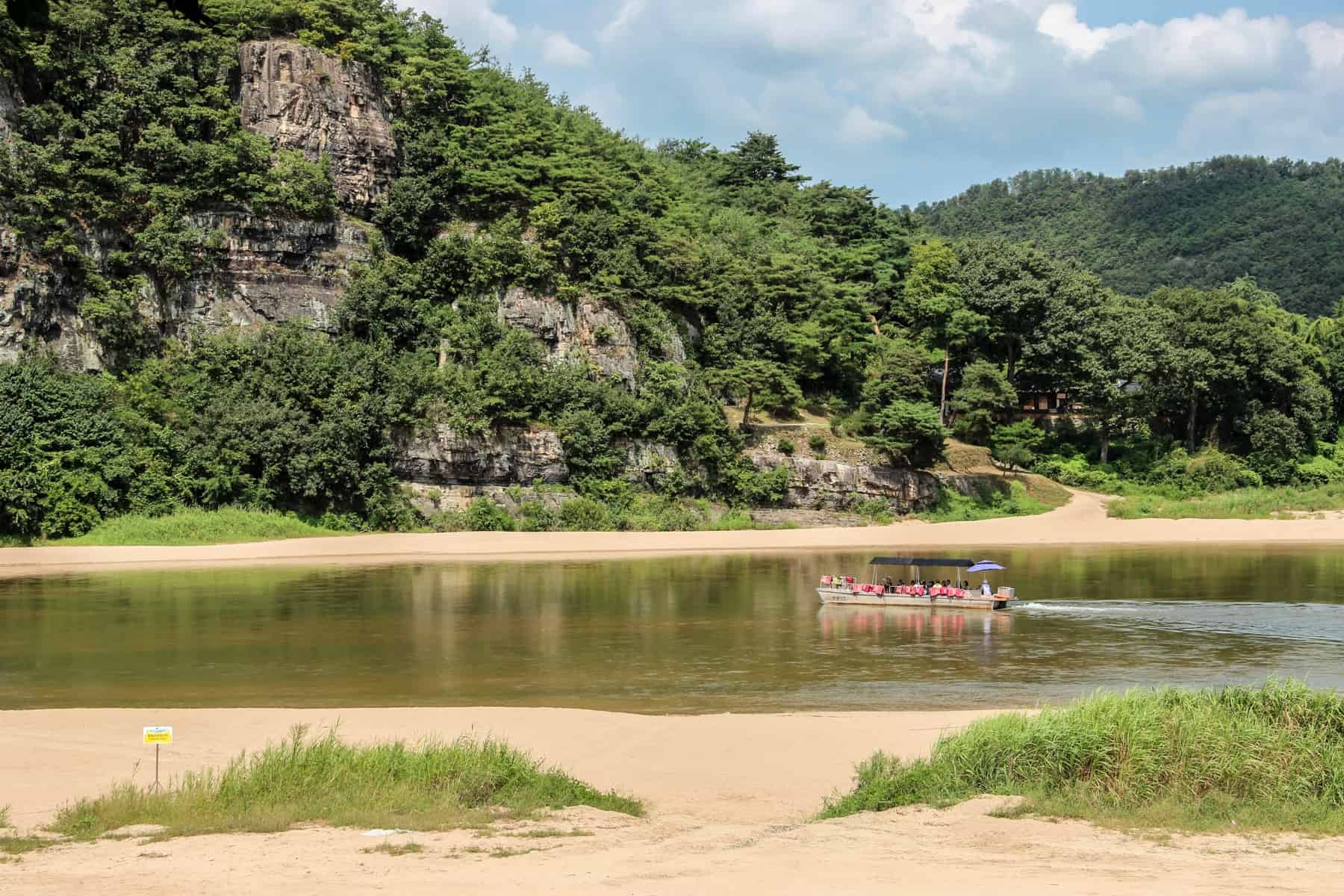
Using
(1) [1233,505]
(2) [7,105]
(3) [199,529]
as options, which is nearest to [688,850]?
(3) [199,529]

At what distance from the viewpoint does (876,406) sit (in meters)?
62.1

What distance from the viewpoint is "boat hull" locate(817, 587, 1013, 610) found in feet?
115

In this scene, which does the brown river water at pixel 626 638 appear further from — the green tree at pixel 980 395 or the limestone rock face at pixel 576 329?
the green tree at pixel 980 395

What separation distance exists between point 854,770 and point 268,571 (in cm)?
3118

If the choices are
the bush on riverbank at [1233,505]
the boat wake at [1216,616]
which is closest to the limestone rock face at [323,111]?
the boat wake at [1216,616]

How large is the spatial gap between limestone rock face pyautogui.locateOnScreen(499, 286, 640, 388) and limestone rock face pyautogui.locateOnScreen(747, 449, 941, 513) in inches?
364

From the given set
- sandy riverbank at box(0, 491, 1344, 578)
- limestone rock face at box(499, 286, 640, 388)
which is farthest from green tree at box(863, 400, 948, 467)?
limestone rock face at box(499, 286, 640, 388)

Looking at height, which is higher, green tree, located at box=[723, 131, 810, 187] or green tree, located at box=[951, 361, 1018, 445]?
green tree, located at box=[723, 131, 810, 187]

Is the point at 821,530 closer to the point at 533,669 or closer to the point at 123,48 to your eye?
the point at 533,669

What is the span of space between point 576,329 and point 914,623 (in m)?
33.3

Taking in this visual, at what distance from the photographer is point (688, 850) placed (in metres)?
11.5

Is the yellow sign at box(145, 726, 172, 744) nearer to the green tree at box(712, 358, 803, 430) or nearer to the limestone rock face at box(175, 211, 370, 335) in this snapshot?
Answer: the limestone rock face at box(175, 211, 370, 335)

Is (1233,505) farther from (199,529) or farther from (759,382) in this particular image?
(199,529)

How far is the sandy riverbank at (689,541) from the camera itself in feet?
143
